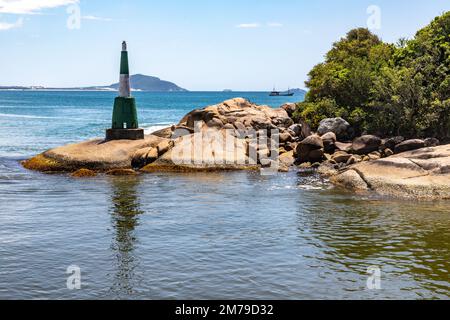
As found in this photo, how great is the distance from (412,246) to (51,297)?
10.3 m

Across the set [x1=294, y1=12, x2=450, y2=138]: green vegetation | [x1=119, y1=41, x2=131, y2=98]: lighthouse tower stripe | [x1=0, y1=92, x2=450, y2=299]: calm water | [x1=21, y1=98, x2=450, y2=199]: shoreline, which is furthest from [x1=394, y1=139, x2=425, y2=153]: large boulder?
[x1=119, y1=41, x2=131, y2=98]: lighthouse tower stripe

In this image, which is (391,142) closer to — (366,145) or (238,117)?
(366,145)

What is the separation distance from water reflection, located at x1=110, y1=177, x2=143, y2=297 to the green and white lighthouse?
5423 mm

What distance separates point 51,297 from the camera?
13.5 meters

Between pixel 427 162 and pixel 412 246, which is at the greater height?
pixel 427 162

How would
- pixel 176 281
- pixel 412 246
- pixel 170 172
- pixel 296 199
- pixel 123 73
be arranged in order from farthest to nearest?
pixel 123 73 → pixel 170 172 → pixel 296 199 → pixel 412 246 → pixel 176 281

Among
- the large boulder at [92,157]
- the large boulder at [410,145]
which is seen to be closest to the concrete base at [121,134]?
the large boulder at [92,157]

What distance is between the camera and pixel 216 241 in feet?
59.6

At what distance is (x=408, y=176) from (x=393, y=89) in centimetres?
1264

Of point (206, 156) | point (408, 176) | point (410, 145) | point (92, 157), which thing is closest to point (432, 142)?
point (410, 145)

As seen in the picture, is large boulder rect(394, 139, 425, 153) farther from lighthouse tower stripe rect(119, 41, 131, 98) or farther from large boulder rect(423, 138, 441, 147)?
lighthouse tower stripe rect(119, 41, 131, 98)
